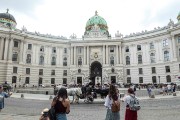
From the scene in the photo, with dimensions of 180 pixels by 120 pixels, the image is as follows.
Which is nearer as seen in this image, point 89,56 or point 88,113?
point 88,113

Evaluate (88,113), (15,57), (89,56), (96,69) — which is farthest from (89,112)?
(96,69)

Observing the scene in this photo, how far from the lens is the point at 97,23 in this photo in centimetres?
8000

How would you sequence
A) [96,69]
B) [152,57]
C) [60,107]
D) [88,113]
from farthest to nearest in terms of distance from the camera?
[96,69] < [152,57] < [88,113] < [60,107]

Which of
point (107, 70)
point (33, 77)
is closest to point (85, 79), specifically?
point (107, 70)

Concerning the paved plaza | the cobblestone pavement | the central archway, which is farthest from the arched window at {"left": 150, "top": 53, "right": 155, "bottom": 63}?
the cobblestone pavement

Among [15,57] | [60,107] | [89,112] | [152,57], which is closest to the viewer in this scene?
[60,107]

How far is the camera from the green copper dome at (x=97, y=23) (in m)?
80.4

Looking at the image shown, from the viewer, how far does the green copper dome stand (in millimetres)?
80412

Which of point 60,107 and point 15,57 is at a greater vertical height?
point 15,57

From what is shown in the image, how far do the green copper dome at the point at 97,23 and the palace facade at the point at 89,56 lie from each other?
4936 mm

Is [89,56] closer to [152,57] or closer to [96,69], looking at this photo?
[96,69]

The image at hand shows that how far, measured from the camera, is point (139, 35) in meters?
67.3

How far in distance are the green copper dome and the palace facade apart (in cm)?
494

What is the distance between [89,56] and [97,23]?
1933 cm
